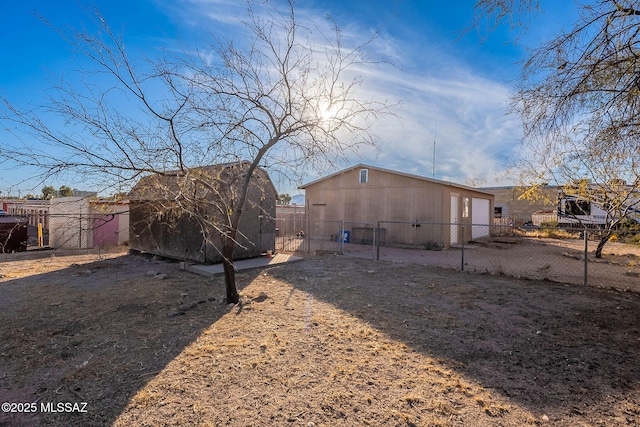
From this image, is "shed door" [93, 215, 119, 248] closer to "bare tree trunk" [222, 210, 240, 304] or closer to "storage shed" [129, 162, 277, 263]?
"storage shed" [129, 162, 277, 263]

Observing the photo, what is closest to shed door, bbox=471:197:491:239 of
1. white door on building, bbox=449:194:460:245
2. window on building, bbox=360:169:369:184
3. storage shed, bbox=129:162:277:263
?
white door on building, bbox=449:194:460:245

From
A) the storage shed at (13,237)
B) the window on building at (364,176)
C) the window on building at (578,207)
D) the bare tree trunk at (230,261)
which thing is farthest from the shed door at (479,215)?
the storage shed at (13,237)

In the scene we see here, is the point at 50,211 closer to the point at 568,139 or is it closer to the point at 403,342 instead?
the point at 403,342

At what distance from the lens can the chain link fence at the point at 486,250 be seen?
7711mm

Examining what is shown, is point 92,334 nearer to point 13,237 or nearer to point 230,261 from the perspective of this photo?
point 230,261

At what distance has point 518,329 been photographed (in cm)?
412

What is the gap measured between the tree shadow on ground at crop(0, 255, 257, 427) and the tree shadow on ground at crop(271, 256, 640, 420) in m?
2.30

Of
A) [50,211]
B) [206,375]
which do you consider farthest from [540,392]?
[50,211]

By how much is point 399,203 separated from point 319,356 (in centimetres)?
1156

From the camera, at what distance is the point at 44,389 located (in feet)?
8.83

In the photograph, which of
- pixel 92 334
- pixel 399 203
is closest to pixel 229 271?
pixel 92 334

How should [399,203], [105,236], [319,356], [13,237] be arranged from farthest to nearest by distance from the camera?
[399,203] → [105,236] → [13,237] → [319,356]

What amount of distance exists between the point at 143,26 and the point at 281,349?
4.51 m

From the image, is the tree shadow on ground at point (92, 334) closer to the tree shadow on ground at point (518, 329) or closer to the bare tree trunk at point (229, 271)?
the bare tree trunk at point (229, 271)
